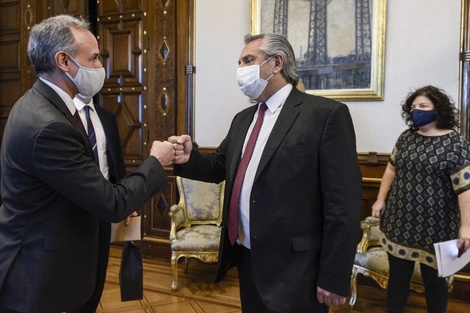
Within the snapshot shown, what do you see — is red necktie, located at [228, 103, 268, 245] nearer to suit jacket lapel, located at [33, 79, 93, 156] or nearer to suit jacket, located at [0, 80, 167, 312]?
suit jacket, located at [0, 80, 167, 312]

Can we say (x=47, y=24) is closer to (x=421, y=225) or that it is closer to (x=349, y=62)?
(x=421, y=225)

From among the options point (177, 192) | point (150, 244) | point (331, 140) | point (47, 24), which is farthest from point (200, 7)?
point (331, 140)

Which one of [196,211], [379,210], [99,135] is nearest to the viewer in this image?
[99,135]

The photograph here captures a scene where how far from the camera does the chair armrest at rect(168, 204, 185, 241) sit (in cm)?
339

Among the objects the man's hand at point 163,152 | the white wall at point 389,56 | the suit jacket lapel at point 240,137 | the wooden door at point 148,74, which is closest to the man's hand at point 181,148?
the man's hand at point 163,152

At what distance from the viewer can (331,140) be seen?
1.40m

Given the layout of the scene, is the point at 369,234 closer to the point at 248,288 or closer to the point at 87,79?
the point at 248,288

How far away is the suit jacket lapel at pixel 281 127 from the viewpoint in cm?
144

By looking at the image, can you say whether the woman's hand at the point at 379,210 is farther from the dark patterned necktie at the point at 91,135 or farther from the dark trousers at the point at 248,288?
the dark patterned necktie at the point at 91,135

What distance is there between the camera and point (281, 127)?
1.48 metres

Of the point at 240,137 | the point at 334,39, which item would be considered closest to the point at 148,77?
the point at 334,39

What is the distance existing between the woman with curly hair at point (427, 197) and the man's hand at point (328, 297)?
103cm

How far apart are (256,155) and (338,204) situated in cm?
36

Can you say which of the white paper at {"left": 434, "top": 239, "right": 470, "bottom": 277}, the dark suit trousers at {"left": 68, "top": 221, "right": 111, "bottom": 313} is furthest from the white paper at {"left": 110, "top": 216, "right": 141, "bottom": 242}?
the white paper at {"left": 434, "top": 239, "right": 470, "bottom": 277}
